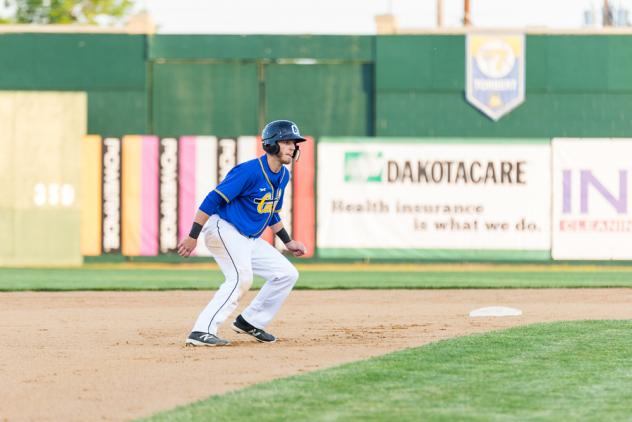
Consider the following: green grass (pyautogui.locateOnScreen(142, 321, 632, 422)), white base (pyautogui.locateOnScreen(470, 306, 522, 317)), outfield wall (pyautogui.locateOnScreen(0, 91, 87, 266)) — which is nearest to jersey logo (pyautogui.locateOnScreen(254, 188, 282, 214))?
green grass (pyautogui.locateOnScreen(142, 321, 632, 422))

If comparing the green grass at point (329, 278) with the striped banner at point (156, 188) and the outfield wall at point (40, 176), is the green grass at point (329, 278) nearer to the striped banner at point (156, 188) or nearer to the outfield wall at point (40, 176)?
the striped banner at point (156, 188)

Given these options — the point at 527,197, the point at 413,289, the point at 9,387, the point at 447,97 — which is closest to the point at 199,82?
the point at 447,97

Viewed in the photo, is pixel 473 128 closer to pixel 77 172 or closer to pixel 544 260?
pixel 544 260

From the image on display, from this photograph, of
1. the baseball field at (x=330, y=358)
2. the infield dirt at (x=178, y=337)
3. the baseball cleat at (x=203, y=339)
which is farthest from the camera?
the baseball cleat at (x=203, y=339)

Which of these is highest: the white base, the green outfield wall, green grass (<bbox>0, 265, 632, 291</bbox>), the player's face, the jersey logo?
the green outfield wall

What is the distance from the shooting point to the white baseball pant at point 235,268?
10141mm

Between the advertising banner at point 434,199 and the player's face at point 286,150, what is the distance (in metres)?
16.3

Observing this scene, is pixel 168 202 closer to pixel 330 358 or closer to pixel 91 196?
pixel 91 196

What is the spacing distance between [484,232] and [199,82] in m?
6.57

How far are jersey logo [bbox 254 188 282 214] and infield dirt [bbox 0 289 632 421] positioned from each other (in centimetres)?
109

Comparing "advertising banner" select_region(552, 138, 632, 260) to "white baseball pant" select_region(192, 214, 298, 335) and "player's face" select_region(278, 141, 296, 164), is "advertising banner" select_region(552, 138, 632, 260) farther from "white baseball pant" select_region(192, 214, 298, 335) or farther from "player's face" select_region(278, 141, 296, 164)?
"player's face" select_region(278, 141, 296, 164)

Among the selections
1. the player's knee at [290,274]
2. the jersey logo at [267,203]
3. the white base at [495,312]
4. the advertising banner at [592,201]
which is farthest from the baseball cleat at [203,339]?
the advertising banner at [592,201]

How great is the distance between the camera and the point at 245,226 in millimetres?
10141

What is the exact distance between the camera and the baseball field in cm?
715
